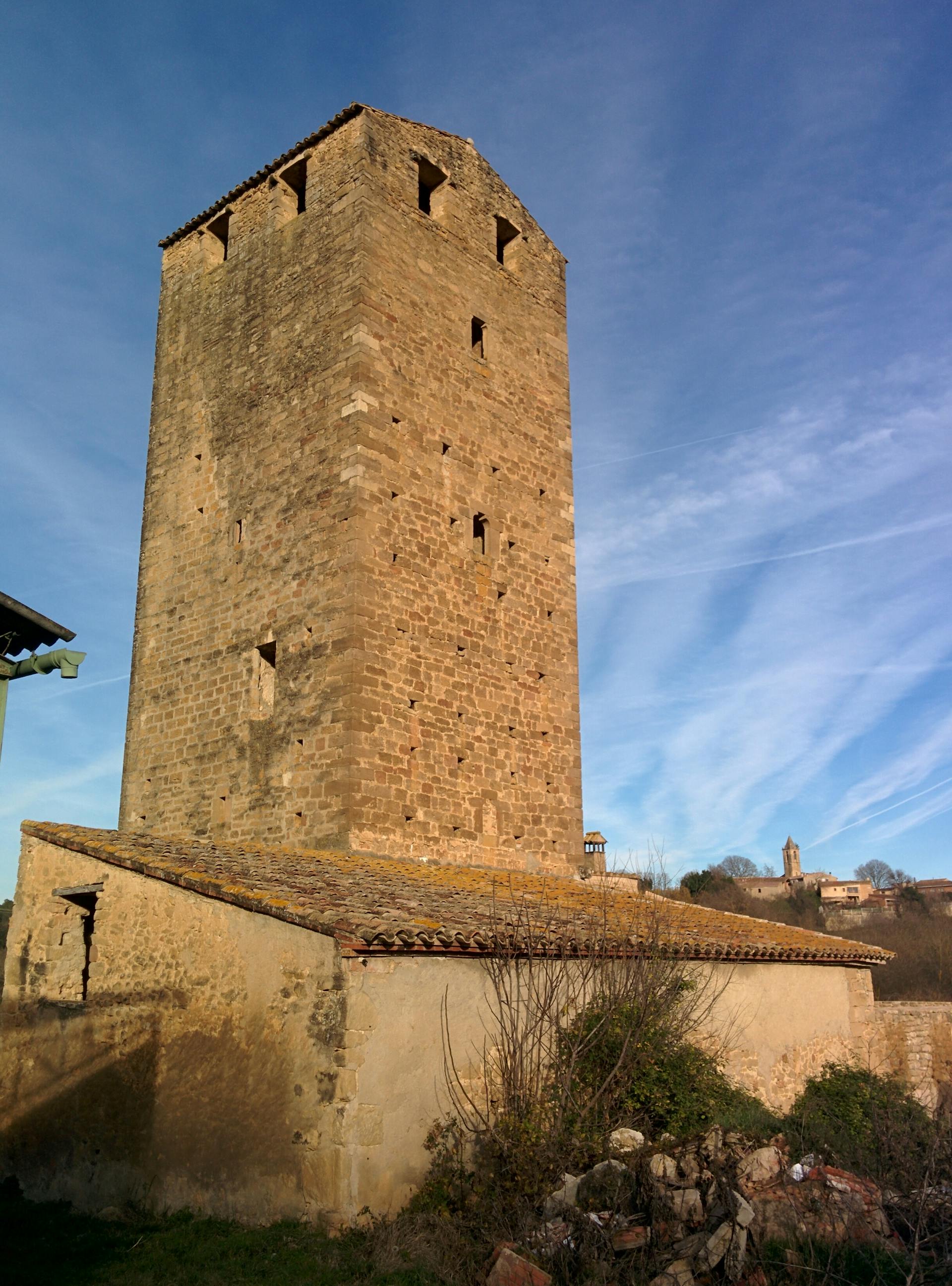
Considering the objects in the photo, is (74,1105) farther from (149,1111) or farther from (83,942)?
(83,942)

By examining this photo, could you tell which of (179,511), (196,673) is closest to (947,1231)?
(196,673)

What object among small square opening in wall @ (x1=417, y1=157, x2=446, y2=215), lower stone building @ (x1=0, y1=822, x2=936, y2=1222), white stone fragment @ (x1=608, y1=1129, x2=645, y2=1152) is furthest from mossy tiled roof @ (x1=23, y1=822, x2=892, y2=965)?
small square opening in wall @ (x1=417, y1=157, x2=446, y2=215)

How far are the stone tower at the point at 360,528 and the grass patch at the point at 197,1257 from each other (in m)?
4.49

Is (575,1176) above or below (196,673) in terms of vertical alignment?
below

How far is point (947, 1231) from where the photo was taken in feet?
18.5

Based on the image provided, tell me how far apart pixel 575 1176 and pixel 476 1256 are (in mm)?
841

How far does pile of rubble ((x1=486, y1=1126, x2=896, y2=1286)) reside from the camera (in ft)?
19.3

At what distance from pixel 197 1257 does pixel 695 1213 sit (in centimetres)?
316

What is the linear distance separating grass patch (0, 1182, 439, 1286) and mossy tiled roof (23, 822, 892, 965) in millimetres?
1813

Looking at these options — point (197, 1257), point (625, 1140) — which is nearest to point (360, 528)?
point (625, 1140)

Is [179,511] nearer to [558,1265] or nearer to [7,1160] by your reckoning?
[7,1160]

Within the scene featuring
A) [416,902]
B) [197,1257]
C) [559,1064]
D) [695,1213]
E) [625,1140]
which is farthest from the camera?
[416,902]

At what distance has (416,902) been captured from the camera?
8305 millimetres

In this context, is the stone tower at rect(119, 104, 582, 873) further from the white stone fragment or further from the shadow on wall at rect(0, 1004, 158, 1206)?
the white stone fragment
